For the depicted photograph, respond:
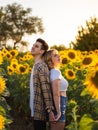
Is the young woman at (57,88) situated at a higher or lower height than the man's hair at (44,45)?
lower

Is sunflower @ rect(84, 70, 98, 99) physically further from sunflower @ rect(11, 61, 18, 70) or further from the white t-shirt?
sunflower @ rect(11, 61, 18, 70)

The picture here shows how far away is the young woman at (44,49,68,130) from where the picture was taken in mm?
5691

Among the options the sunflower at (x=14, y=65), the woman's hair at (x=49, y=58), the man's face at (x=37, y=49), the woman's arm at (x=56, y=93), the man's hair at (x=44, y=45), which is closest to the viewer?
the woman's arm at (x=56, y=93)

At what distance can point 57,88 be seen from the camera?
5660mm

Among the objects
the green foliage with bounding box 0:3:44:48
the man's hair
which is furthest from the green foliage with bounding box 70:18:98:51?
the green foliage with bounding box 0:3:44:48

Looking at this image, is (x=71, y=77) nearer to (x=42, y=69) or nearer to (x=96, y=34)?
(x=42, y=69)

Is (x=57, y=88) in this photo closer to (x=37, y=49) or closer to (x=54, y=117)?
(x=54, y=117)

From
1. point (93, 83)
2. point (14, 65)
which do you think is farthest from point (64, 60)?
point (93, 83)

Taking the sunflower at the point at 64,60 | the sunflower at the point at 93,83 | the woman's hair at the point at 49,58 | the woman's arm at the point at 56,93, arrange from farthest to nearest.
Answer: the sunflower at the point at 64,60 → the woman's hair at the point at 49,58 → the woman's arm at the point at 56,93 → the sunflower at the point at 93,83

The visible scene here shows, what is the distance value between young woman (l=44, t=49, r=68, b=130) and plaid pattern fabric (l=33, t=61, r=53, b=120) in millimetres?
89

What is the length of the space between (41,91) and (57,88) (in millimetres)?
415

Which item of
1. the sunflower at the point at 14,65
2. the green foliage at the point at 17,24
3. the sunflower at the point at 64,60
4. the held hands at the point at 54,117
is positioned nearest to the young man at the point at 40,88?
the held hands at the point at 54,117

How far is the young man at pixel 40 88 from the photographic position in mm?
5879

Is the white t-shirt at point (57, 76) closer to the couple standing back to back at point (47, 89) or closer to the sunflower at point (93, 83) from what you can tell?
the couple standing back to back at point (47, 89)
